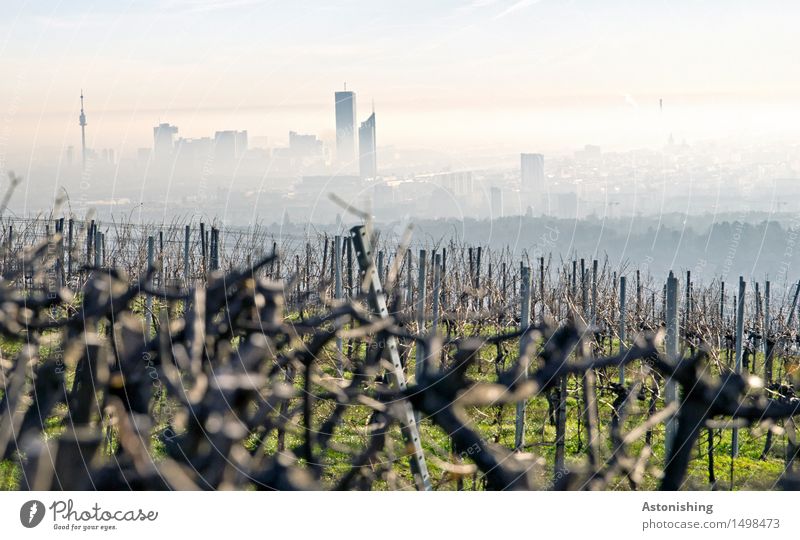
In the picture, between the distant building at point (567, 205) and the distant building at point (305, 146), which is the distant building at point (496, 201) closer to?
the distant building at point (567, 205)

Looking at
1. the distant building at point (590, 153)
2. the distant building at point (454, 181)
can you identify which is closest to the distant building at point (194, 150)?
the distant building at point (454, 181)

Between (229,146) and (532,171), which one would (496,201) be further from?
(229,146)

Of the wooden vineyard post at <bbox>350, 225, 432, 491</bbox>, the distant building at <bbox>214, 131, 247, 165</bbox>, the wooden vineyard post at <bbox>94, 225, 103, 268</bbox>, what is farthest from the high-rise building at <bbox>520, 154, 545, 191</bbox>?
the wooden vineyard post at <bbox>94, 225, 103, 268</bbox>

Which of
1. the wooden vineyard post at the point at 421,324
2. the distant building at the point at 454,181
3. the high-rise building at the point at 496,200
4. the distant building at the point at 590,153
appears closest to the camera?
the wooden vineyard post at the point at 421,324

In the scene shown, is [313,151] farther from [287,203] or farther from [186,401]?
[186,401]
